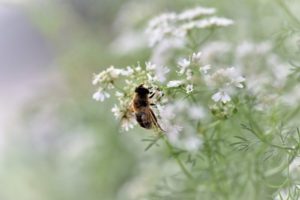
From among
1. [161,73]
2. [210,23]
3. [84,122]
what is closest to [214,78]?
[161,73]

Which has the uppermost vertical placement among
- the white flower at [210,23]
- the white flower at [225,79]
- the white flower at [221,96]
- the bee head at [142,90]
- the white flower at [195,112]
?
the white flower at [210,23]

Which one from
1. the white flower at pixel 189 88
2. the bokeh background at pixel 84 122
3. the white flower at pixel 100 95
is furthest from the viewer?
the bokeh background at pixel 84 122

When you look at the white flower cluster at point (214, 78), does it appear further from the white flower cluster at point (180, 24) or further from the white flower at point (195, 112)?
the white flower cluster at point (180, 24)

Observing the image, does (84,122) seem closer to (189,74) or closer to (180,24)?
(180,24)

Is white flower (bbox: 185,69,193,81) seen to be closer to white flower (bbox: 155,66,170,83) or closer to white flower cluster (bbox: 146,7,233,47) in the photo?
white flower (bbox: 155,66,170,83)

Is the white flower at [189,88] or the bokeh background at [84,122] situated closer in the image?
the white flower at [189,88]

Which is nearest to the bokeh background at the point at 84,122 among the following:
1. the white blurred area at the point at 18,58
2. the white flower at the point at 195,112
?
the white flower at the point at 195,112

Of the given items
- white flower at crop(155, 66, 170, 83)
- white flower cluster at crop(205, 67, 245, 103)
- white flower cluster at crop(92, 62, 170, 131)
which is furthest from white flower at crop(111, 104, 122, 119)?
white flower cluster at crop(205, 67, 245, 103)
